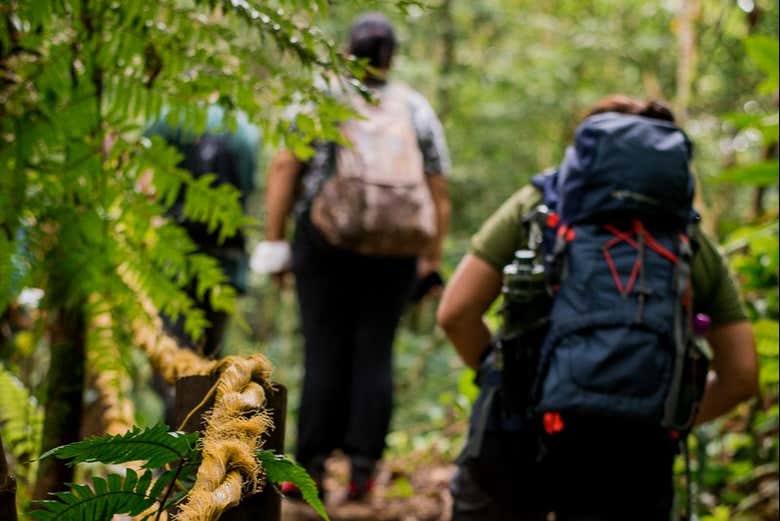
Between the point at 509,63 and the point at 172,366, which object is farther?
the point at 509,63

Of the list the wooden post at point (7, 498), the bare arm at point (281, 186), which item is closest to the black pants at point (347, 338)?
the bare arm at point (281, 186)

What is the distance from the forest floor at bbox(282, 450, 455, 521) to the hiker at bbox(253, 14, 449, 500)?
14 cm

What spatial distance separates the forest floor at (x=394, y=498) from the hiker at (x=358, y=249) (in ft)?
0.46

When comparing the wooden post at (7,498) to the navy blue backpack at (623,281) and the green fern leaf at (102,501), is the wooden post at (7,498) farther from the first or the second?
the navy blue backpack at (623,281)

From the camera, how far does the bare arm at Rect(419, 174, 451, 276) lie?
4.66 metres

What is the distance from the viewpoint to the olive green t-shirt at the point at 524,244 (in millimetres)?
2658

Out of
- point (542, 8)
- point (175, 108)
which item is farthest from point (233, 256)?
point (542, 8)

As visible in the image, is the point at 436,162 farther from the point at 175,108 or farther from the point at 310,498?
the point at 310,498

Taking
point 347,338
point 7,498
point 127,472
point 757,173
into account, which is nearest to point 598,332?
point 757,173

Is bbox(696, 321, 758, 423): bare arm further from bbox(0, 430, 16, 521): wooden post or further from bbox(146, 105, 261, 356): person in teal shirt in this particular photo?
bbox(146, 105, 261, 356): person in teal shirt

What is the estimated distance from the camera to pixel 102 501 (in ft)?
3.20

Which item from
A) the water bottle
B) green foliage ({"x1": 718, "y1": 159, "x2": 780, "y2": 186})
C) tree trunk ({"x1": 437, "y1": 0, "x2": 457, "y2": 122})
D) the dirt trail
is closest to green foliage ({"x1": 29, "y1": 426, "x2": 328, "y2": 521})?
the water bottle

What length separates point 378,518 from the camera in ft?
15.1

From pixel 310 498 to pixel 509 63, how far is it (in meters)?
10.1
